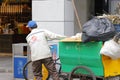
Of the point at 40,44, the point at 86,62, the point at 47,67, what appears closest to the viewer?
the point at 86,62

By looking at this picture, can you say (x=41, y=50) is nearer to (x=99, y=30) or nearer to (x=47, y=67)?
(x=47, y=67)

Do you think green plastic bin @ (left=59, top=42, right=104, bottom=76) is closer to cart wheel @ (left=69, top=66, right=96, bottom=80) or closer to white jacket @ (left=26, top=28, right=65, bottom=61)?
cart wheel @ (left=69, top=66, right=96, bottom=80)

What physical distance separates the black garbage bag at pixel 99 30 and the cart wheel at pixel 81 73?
2.22 ft

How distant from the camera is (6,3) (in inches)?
901

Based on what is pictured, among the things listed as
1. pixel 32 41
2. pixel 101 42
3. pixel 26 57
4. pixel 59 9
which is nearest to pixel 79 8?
pixel 59 9

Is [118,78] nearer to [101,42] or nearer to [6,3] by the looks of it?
[101,42]

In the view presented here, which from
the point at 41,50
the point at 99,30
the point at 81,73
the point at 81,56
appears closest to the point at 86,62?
the point at 81,56

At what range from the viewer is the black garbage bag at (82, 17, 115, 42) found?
9.50 meters

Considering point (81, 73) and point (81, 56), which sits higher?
point (81, 56)

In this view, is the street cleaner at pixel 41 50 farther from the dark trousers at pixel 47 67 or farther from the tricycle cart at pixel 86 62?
the tricycle cart at pixel 86 62

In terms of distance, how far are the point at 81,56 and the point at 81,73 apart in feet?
1.59

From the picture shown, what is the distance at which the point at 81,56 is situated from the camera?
32.3 ft

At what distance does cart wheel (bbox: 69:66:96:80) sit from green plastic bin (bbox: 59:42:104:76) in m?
0.10

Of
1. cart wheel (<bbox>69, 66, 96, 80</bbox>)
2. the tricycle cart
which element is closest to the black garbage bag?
the tricycle cart
